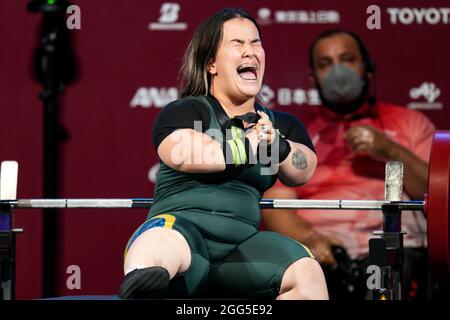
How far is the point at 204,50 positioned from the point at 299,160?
0.51m

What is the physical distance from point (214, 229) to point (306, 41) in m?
2.05

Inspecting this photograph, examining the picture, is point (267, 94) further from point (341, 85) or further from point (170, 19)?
point (170, 19)

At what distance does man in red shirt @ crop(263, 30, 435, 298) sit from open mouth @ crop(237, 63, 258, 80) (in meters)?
1.60

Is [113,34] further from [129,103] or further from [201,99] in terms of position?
[201,99]

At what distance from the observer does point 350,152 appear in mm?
5020

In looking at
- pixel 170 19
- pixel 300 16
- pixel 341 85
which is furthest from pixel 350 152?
pixel 170 19

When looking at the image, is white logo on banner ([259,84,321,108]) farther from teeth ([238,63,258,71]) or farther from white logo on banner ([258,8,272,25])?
teeth ([238,63,258,71])

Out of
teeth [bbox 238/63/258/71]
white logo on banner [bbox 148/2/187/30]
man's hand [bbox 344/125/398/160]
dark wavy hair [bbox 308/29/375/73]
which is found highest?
white logo on banner [bbox 148/2/187/30]

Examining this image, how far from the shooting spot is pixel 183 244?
124 inches

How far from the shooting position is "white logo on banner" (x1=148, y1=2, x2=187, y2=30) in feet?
16.8

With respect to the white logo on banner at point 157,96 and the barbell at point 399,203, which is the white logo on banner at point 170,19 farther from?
the barbell at point 399,203

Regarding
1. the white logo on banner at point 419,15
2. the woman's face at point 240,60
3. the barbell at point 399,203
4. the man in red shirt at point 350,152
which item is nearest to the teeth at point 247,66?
the woman's face at point 240,60

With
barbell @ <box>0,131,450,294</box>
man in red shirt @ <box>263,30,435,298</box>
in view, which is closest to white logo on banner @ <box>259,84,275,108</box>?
man in red shirt @ <box>263,30,435,298</box>

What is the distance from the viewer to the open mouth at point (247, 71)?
341cm
